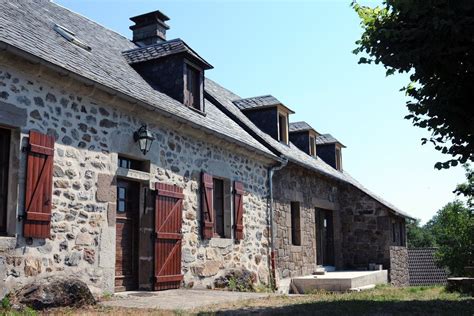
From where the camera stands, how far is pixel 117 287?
8.27 meters

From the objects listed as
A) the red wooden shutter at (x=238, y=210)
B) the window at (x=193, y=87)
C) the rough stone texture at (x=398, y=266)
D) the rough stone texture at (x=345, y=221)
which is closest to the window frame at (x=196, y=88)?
the window at (x=193, y=87)

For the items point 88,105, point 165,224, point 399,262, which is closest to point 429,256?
point 399,262

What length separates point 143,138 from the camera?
333 inches

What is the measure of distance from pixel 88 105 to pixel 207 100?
610 centimetres

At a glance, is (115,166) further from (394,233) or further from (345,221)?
(394,233)

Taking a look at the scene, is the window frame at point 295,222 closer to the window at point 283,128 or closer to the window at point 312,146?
the window at point 283,128

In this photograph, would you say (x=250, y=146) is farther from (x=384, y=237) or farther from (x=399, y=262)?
(x=399, y=262)

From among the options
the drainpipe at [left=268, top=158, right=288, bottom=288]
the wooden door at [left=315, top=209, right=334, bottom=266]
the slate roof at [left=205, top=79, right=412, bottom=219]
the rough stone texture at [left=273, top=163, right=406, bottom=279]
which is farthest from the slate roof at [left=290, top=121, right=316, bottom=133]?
the drainpipe at [left=268, top=158, right=288, bottom=288]

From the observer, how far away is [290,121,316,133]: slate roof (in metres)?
17.6

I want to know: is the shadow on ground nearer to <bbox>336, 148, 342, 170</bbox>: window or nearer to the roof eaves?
the roof eaves

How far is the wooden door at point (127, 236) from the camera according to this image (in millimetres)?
8398

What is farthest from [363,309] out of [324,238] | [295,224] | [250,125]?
[324,238]

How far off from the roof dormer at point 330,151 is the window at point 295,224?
6020 mm

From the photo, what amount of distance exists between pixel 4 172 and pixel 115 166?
187 centimetres
